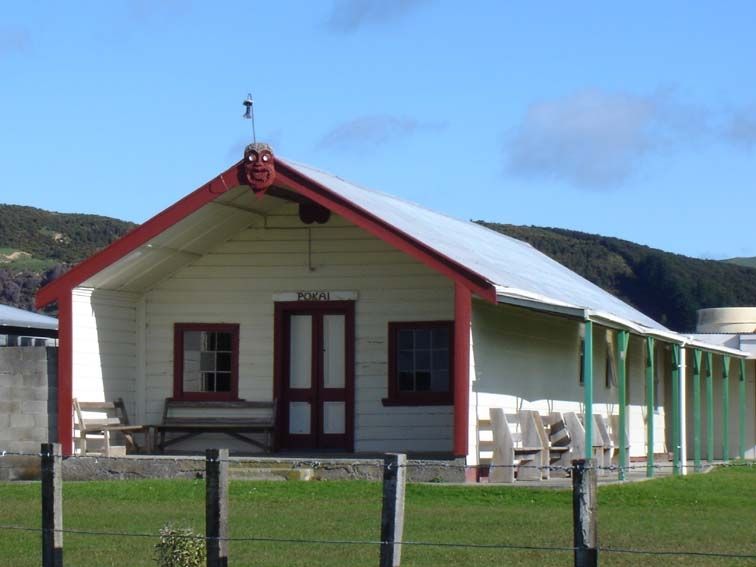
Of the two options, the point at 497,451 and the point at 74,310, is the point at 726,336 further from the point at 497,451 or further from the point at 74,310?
the point at 74,310

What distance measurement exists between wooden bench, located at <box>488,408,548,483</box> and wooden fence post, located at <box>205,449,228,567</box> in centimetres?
957

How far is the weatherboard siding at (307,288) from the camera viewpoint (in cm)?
2175

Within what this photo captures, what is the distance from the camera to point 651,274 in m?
93.6

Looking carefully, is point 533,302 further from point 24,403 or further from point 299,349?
point 24,403

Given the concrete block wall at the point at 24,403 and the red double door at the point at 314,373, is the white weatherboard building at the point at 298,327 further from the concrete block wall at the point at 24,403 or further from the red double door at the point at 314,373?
the concrete block wall at the point at 24,403

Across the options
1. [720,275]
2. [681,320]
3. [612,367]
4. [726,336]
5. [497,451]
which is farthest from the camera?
[720,275]

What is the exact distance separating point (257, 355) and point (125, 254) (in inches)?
111

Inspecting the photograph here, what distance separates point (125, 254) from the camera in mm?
20609

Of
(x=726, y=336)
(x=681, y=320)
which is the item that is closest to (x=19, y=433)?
(x=726, y=336)

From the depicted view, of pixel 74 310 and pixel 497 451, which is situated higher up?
pixel 74 310

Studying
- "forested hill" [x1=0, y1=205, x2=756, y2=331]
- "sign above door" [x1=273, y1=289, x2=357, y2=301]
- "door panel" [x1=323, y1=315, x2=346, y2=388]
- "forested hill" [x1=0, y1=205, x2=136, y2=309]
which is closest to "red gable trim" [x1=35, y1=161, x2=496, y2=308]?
"sign above door" [x1=273, y1=289, x2=357, y2=301]

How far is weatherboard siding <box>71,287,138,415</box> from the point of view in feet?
69.3

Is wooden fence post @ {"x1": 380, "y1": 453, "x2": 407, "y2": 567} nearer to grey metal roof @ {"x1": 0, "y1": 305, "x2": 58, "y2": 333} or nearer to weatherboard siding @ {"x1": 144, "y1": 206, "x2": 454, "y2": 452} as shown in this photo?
weatherboard siding @ {"x1": 144, "y1": 206, "x2": 454, "y2": 452}

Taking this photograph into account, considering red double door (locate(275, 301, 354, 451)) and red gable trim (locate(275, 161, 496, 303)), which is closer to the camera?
red gable trim (locate(275, 161, 496, 303))
